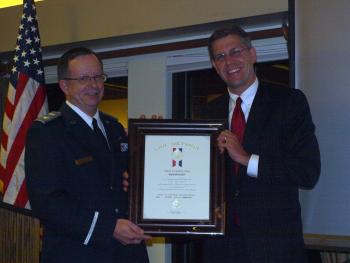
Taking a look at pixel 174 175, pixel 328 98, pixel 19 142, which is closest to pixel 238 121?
pixel 174 175

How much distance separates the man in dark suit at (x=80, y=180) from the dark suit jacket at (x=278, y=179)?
420 millimetres

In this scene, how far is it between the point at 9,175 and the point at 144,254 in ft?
5.66

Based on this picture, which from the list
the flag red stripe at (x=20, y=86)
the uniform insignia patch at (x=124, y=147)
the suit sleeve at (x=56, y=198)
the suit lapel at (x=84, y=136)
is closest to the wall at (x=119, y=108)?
the flag red stripe at (x=20, y=86)

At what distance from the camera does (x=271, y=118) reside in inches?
83.4

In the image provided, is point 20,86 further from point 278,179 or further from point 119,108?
point 278,179

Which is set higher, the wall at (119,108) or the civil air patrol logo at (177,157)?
the wall at (119,108)

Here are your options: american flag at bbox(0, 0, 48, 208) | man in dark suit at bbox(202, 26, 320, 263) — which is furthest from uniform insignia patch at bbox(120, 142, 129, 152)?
american flag at bbox(0, 0, 48, 208)

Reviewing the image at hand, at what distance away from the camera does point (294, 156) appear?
2.04 meters

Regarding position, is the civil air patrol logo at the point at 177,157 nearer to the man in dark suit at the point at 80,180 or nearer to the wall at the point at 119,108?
the man in dark suit at the point at 80,180

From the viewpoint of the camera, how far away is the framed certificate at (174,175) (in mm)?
2217

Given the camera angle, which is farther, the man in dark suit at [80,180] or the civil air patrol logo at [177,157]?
the civil air patrol logo at [177,157]

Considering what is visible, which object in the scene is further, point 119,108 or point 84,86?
point 119,108

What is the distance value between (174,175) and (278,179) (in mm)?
438

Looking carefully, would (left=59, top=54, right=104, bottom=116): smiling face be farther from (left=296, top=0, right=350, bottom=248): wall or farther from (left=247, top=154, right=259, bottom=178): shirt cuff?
(left=296, top=0, right=350, bottom=248): wall
